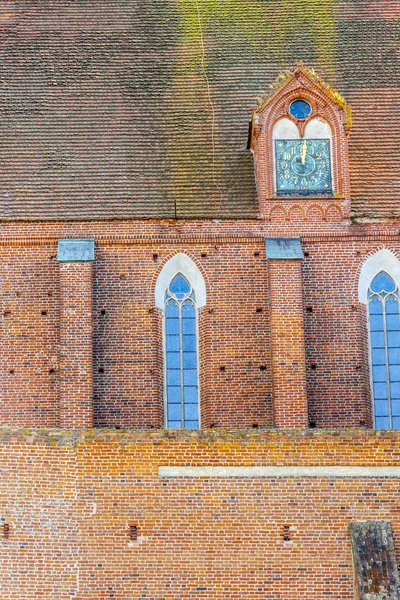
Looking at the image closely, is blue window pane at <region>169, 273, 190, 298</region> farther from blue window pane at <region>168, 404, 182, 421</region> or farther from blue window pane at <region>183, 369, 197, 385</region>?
blue window pane at <region>168, 404, 182, 421</region>

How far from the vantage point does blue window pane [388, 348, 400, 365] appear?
27.1 m

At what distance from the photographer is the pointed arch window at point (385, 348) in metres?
26.8

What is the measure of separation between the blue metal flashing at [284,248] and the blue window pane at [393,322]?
2.56 m

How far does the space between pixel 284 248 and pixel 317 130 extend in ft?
10.4

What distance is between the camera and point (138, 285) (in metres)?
26.9

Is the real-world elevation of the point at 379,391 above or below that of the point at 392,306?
below

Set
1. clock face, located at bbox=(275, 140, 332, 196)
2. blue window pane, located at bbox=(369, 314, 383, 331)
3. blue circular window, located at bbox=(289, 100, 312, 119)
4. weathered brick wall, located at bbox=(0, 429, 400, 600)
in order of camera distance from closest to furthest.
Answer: weathered brick wall, located at bbox=(0, 429, 400, 600)
blue window pane, located at bbox=(369, 314, 383, 331)
clock face, located at bbox=(275, 140, 332, 196)
blue circular window, located at bbox=(289, 100, 312, 119)

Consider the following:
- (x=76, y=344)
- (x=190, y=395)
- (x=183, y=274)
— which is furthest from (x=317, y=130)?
(x=76, y=344)

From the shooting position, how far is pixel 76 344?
84.6 ft

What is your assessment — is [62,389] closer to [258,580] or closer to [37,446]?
[37,446]

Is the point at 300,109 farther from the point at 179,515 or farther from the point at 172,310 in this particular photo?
Result: the point at 179,515

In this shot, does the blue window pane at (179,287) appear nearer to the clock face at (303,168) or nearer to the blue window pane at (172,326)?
the blue window pane at (172,326)

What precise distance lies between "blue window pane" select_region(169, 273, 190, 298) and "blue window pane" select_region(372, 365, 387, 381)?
4499mm

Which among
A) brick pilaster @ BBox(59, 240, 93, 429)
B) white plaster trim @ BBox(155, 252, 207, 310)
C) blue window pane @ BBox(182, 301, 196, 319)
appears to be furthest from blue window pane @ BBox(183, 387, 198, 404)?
brick pilaster @ BBox(59, 240, 93, 429)
